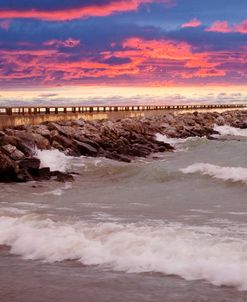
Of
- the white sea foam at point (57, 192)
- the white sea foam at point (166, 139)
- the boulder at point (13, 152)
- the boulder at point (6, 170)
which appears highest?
the boulder at point (13, 152)

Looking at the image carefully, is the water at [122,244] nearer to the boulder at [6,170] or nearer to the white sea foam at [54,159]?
Result: the boulder at [6,170]

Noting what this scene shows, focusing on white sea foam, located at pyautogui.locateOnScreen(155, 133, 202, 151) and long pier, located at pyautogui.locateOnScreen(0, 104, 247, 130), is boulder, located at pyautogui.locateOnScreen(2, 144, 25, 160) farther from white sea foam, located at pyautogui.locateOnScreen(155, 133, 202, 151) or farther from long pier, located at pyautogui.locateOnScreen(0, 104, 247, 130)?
white sea foam, located at pyautogui.locateOnScreen(155, 133, 202, 151)

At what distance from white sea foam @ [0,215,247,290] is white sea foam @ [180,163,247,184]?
9628mm

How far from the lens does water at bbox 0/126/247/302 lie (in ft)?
24.6

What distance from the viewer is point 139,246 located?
31.1ft

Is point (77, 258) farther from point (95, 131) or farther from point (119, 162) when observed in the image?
point (95, 131)

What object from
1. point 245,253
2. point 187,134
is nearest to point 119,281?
point 245,253

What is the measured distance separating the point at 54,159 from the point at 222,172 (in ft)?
26.4

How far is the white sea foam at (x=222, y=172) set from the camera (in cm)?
2073

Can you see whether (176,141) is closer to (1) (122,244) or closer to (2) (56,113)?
(2) (56,113)

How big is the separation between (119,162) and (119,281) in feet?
60.6

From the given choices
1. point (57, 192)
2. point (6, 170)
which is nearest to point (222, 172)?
point (57, 192)

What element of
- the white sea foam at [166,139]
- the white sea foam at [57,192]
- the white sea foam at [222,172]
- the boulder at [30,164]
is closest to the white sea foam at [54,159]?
the boulder at [30,164]

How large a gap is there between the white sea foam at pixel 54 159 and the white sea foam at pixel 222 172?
5.20 meters
